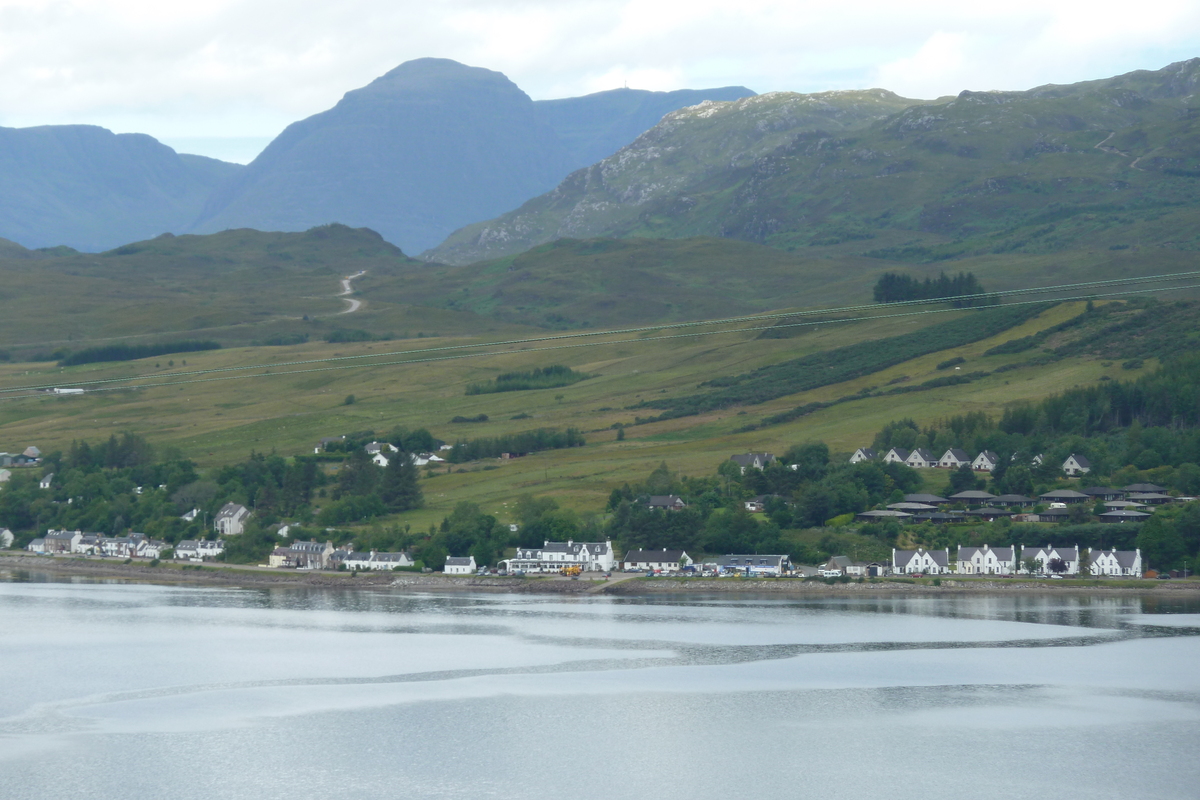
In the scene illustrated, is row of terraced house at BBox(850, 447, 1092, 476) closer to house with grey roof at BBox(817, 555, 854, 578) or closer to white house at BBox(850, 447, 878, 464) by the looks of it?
white house at BBox(850, 447, 878, 464)

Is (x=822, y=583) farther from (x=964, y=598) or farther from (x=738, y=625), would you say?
(x=738, y=625)

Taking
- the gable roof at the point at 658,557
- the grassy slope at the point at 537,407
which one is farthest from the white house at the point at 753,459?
the gable roof at the point at 658,557

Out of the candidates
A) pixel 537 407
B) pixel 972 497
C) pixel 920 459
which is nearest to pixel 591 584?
pixel 972 497

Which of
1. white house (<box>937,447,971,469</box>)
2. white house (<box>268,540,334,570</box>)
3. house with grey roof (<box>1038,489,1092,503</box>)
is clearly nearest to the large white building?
white house (<box>268,540,334,570</box>)

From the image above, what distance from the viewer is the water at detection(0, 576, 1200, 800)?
3806 centimetres

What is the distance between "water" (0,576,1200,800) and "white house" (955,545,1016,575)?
306 inches

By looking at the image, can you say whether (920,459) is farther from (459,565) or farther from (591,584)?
(459,565)

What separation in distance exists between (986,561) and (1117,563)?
280 inches

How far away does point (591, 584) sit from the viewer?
79.9 m

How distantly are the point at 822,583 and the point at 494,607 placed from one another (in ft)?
61.8

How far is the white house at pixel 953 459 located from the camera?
104812mm

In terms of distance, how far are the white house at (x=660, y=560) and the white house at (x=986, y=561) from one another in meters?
16.0

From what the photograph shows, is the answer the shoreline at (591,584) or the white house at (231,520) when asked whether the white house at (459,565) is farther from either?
the white house at (231,520)

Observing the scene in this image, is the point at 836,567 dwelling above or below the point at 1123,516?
below
